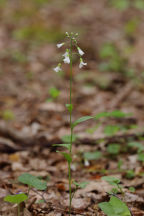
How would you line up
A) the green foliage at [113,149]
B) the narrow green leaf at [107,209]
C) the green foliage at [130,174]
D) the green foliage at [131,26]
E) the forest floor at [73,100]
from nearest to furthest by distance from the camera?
the narrow green leaf at [107,209]
the forest floor at [73,100]
the green foliage at [130,174]
the green foliage at [113,149]
the green foliage at [131,26]

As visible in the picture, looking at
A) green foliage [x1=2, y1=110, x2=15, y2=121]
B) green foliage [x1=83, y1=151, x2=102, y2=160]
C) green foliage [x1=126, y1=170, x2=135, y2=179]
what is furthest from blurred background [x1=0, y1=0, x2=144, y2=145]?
green foliage [x1=126, y1=170, x2=135, y2=179]

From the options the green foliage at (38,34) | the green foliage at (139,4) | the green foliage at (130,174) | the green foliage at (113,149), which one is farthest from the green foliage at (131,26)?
the green foliage at (130,174)

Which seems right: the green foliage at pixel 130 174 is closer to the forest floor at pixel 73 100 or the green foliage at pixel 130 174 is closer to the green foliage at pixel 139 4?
the forest floor at pixel 73 100

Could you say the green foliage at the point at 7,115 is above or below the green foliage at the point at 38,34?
below

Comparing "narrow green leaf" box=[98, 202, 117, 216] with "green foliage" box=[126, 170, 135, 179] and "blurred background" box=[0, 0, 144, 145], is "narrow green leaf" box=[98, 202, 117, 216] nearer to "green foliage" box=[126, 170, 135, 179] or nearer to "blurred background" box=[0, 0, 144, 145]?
"green foliage" box=[126, 170, 135, 179]

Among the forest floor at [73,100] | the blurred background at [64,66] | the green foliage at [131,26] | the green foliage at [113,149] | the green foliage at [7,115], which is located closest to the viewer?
the forest floor at [73,100]

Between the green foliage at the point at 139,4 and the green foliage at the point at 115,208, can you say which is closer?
the green foliage at the point at 115,208
